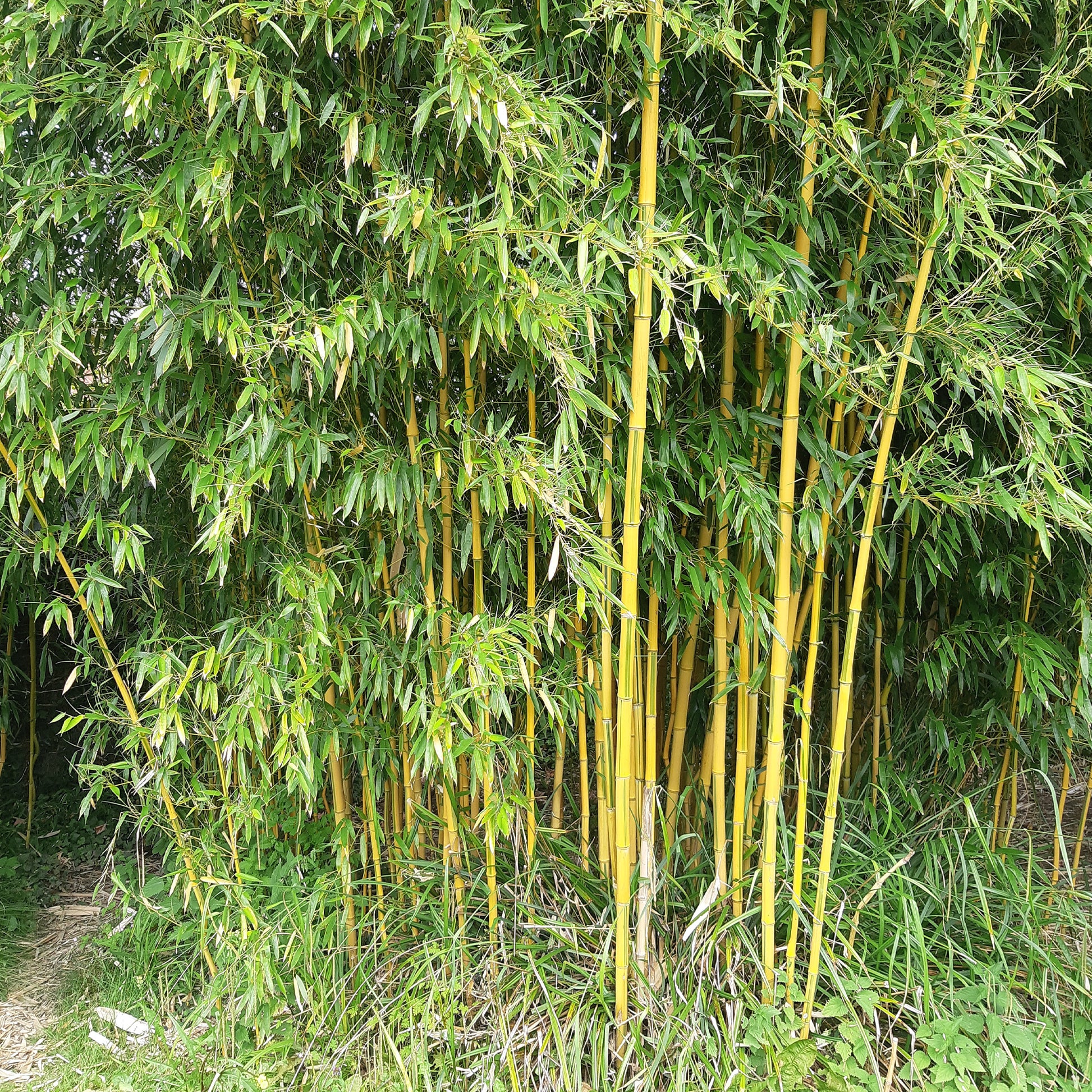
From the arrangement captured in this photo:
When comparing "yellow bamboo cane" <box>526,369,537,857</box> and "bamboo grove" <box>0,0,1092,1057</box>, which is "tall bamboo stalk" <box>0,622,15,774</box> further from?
"yellow bamboo cane" <box>526,369,537,857</box>

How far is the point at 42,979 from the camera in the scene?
2.73 m

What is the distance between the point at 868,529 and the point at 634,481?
1.57 ft

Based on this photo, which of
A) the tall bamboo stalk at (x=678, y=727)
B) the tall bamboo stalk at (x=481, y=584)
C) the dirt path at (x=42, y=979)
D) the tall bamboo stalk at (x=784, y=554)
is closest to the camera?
the tall bamboo stalk at (x=784, y=554)

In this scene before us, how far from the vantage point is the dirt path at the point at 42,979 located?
2410mm

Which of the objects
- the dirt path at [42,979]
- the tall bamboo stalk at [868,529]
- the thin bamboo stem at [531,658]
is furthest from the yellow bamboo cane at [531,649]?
the dirt path at [42,979]

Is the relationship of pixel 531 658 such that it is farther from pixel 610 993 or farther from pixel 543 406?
pixel 610 993

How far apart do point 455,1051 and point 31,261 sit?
1956mm

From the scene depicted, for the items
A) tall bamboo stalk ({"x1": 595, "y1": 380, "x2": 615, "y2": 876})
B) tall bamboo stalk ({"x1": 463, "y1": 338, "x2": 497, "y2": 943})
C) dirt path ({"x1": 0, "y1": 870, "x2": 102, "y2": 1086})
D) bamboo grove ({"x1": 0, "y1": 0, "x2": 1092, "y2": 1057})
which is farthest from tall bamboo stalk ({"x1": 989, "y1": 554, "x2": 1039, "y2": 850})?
dirt path ({"x1": 0, "y1": 870, "x2": 102, "y2": 1086})

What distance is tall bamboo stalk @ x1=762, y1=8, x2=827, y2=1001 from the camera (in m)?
1.75

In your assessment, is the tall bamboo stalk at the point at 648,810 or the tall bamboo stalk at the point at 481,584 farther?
the tall bamboo stalk at the point at 648,810

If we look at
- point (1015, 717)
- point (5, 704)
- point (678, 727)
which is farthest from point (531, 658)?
point (5, 704)

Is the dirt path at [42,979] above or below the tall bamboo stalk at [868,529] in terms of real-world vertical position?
below

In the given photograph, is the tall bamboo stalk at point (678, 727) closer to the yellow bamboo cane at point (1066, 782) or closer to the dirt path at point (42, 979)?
the yellow bamboo cane at point (1066, 782)

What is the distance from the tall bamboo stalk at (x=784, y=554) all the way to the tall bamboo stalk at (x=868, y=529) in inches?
3.8
